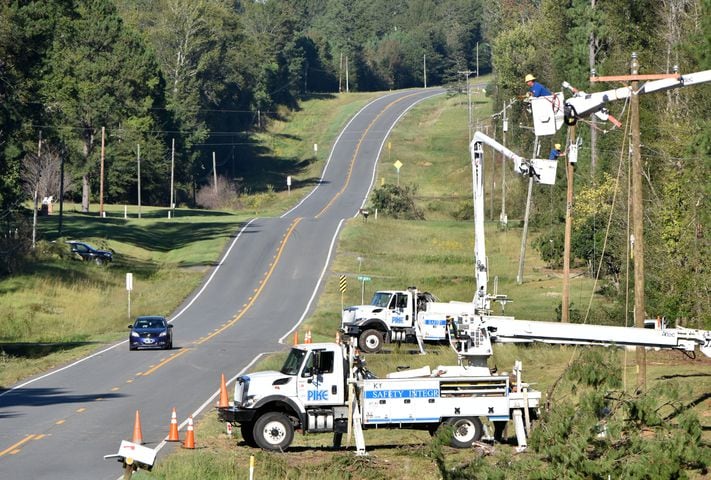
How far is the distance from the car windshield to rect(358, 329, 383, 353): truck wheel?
830 cm

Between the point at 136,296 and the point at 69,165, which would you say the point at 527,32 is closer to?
the point at 69,165

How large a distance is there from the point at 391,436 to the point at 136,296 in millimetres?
39487

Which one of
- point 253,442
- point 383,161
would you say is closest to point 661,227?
point 253,442

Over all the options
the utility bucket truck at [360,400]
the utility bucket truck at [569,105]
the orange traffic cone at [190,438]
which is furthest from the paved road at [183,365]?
the utility bucket truck at [569,105]

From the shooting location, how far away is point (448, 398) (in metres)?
26.6

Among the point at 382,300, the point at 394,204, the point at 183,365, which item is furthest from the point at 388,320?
the point at 394,204

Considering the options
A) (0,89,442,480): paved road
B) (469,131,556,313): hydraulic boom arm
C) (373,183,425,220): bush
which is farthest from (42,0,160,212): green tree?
(469,131,556,313): hydraulic boom arm

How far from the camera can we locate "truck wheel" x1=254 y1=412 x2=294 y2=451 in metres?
27.4

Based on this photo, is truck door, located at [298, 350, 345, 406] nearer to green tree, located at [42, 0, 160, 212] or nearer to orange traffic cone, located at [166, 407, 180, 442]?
orange traffic cone, located at [166, 407, 180, 442]

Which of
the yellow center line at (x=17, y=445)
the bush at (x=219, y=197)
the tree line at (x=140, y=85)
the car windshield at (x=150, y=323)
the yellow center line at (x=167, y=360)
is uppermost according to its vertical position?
the tree line at (x=140, y=85)

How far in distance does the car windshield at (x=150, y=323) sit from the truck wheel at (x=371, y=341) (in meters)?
8.30

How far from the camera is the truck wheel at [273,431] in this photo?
27.4 meters

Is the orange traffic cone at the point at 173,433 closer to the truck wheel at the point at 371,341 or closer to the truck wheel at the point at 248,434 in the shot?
the truck wheel at the point at 248,434

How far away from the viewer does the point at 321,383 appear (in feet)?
90.6
